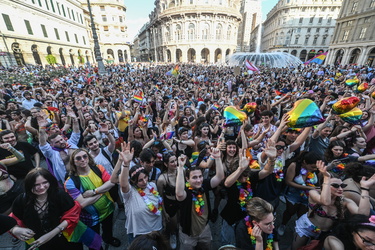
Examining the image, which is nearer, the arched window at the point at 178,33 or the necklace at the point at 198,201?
the necklace at the point at 198,201

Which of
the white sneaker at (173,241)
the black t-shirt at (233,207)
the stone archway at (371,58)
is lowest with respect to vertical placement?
the white sneaker at (173,241)

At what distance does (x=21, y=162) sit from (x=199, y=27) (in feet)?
164

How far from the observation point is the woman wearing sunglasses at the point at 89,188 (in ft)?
7.27

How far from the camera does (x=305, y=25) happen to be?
50.7m

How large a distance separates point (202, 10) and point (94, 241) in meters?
51.2

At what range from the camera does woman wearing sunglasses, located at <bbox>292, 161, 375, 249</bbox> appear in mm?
1898

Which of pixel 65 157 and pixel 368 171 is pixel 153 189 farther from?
pixel 368 171

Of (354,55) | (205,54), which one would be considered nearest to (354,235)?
(354,55)

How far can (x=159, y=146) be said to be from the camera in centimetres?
336

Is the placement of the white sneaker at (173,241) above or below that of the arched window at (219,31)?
below

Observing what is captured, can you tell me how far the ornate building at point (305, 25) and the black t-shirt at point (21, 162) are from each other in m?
65.7

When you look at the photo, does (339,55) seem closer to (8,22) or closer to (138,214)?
(138,214)

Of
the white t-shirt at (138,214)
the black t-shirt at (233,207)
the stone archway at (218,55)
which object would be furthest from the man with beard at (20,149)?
the stone archway at (218,55)

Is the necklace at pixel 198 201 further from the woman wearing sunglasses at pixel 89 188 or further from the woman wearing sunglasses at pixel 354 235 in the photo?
the woman wearing sunglasses at pixel 354 235
